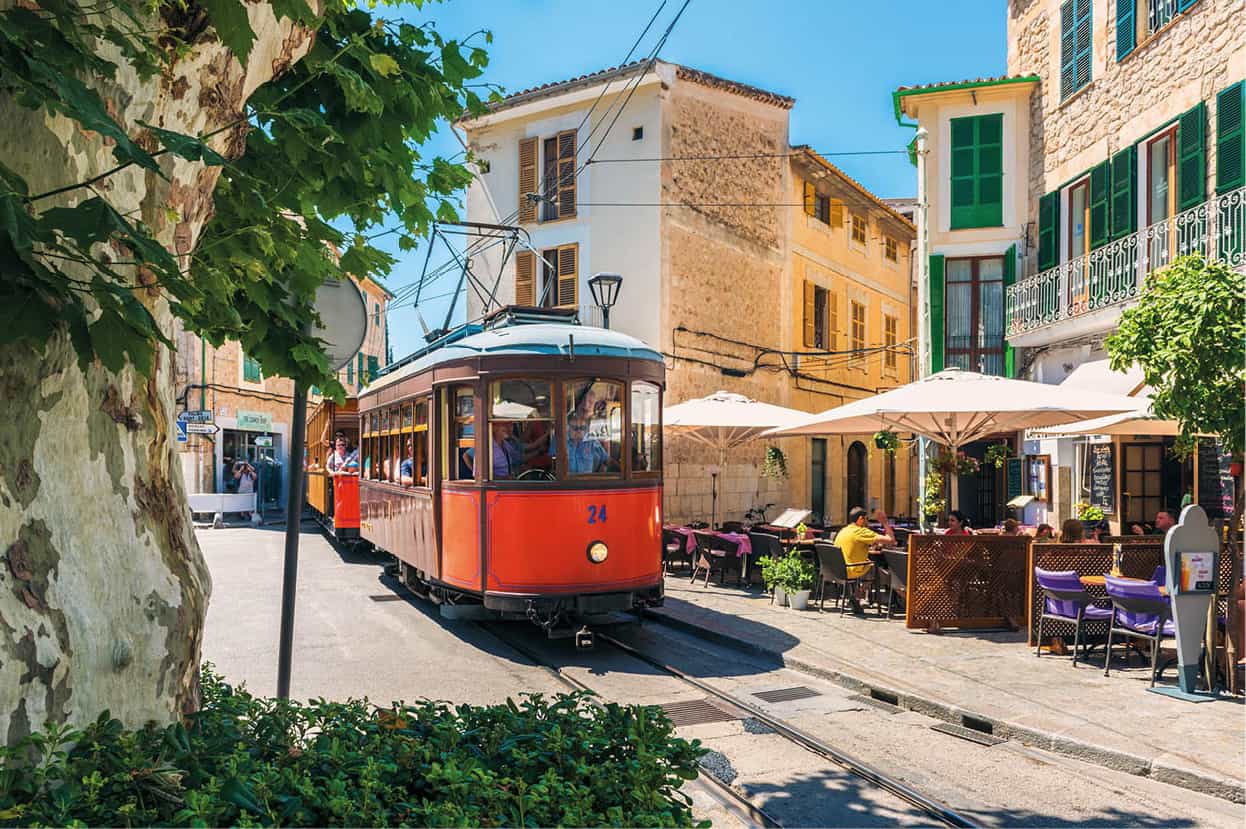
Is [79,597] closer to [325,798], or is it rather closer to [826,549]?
[325,798]

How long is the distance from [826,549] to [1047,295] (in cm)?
728

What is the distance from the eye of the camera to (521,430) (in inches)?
352

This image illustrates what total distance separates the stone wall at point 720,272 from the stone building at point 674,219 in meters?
0.04

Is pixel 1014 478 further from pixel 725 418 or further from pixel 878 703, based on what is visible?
pixel 878 703

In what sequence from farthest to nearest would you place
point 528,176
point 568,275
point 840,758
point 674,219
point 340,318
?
point 528,176
point 568,275
point 674,219
point 840,758
point 340,318

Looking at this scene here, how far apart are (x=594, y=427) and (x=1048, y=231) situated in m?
10.4

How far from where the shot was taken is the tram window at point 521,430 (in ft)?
29.1

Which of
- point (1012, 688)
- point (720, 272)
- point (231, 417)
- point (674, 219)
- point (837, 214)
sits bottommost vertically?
point (1012, 688)

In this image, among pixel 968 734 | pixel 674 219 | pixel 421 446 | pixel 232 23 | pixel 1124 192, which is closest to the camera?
pixel 232 23

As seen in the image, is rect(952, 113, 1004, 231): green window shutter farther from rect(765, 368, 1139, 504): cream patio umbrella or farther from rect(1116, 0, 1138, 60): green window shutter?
rect(765, 368, 1139, 504): cream patio umbrella

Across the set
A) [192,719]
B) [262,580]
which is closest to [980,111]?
[262,580]

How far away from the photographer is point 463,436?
9.27 meters


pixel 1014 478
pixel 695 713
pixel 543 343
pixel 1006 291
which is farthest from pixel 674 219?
pixel 695 713

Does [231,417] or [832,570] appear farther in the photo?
[231,417]
